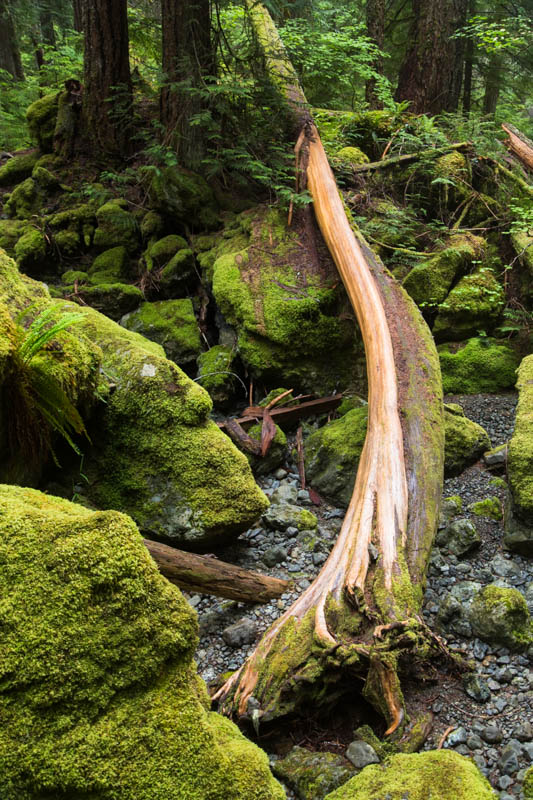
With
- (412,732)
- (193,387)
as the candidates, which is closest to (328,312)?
(193,387)

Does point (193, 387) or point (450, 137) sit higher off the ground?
point (450, 137)

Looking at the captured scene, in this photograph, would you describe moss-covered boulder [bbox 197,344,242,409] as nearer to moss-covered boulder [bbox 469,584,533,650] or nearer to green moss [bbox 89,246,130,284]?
green moss [bbox 89,246,130,284]

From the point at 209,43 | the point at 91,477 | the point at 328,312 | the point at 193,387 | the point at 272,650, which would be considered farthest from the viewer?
the point at 209,43

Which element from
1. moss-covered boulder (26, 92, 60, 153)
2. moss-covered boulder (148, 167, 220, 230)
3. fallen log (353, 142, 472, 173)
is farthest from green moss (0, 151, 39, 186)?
fallen log (353, 142, 472, 173)

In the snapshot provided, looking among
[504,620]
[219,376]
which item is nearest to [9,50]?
[219,376]

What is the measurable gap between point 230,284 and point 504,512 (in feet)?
12.7

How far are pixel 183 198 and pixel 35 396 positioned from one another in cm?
504

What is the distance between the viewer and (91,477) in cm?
420

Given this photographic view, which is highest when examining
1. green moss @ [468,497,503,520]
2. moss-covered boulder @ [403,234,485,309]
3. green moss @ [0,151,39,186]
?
green moss @ [0,151,39,186]

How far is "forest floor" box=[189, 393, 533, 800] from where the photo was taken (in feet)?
9.36

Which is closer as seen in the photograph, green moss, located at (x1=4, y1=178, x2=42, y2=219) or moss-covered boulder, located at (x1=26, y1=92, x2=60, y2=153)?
green moss, located at (x1=4, y1=178, x2=42, y2=219)

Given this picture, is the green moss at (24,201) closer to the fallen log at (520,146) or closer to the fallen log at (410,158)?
the fallen log at (410,158)

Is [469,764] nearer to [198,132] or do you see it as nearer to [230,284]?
[230,284]

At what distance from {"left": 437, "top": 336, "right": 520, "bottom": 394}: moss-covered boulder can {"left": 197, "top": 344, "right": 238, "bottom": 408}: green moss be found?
2.53m
